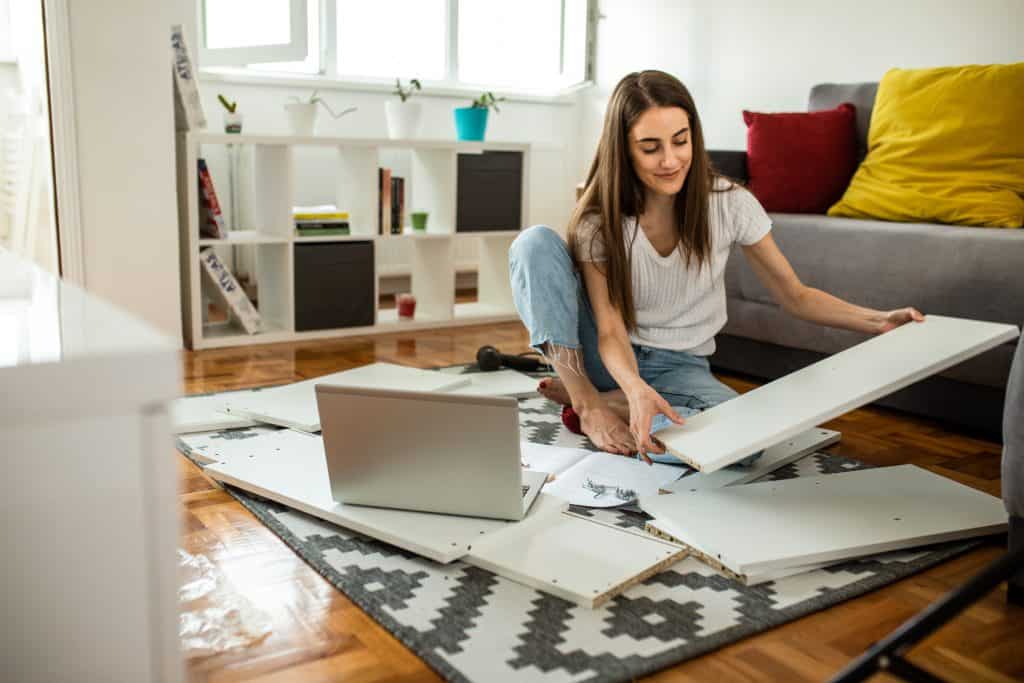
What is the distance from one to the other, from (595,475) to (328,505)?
475 millimetres

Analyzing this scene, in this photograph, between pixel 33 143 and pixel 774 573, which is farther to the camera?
pixel 33 143

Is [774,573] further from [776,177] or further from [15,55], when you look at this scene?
[15,55]

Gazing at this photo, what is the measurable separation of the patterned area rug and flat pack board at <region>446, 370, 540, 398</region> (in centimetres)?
92

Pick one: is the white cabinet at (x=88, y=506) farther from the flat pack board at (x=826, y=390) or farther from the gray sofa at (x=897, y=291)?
the gray sofa at (x=897, y=291)

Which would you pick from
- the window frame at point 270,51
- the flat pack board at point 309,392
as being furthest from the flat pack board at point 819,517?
the window frame at point 270,51

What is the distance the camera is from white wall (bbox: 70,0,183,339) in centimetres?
268

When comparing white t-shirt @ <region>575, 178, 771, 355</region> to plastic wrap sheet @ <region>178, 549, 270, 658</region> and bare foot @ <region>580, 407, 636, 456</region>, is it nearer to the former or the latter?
bare foot @ <region>580, 407, 636, 456</region>

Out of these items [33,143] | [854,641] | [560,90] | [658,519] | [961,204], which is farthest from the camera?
[560,90]

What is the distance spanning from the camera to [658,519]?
1.47m

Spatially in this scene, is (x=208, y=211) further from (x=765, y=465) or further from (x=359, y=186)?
(x=765, y=465)

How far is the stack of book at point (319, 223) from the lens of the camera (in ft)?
10.2

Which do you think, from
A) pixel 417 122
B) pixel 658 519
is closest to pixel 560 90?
pixel 417 122

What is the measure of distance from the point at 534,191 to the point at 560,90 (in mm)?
481

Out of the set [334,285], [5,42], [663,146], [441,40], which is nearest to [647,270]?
[663,146]
